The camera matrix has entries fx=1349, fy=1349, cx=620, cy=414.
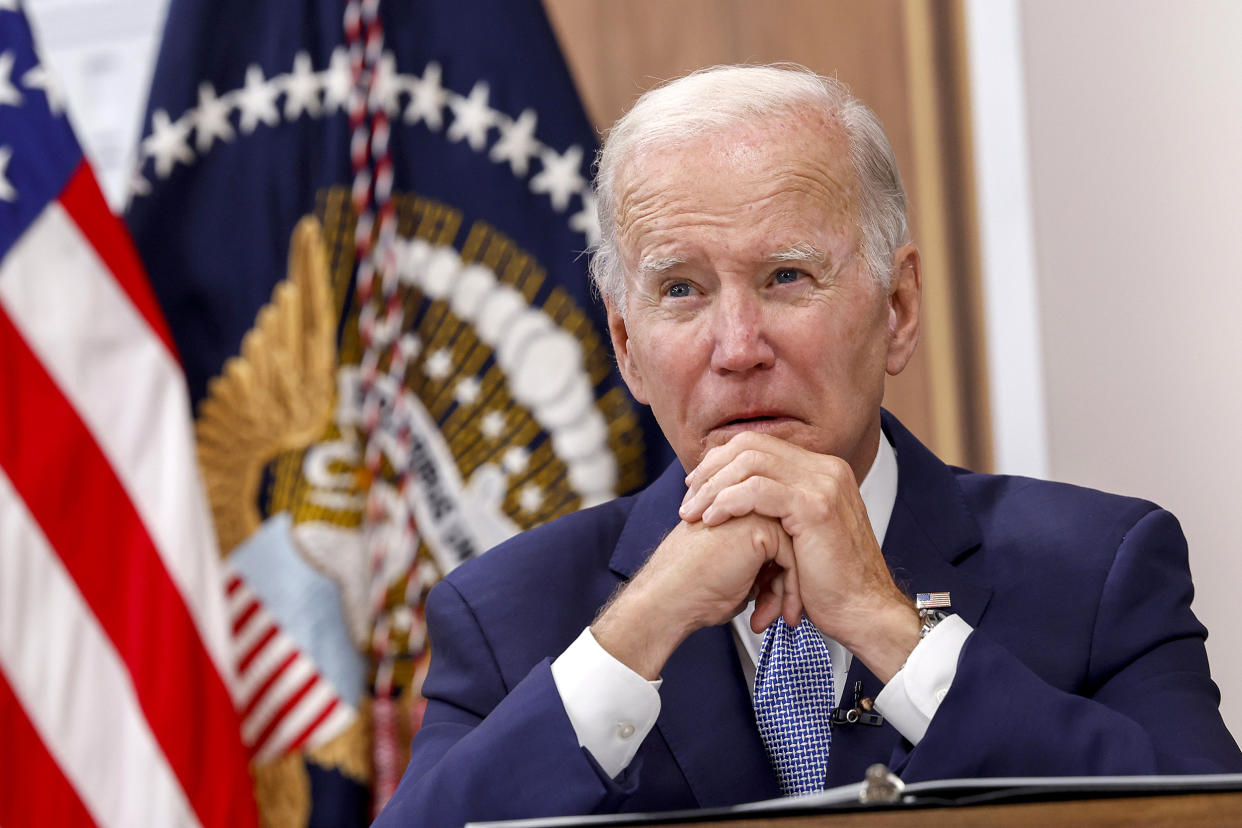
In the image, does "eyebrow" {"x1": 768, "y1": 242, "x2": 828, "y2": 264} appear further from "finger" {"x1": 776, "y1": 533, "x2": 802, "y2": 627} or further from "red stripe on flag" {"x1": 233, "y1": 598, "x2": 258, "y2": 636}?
"red stripe on flag" {"x1": 233, "y1": 598, "x2": 258, "y2": 636}

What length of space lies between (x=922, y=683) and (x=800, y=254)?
52 cm

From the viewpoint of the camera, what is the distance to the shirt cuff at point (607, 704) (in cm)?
138

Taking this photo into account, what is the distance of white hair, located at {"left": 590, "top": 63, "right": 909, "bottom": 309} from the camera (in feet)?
5.39

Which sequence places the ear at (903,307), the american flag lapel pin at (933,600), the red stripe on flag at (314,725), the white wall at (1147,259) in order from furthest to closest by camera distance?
the red stripe on flag at (314,725), the white wall at (1147,259), the ear at (903,307), the american flag lapel pin at (933,600)

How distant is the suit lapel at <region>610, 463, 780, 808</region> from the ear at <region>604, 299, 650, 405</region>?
345 millimetres

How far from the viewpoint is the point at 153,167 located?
8.84 feet

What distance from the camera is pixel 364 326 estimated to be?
106 inches

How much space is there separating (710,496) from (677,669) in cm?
25

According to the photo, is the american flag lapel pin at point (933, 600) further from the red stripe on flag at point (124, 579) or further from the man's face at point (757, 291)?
the red stripe on flag at point (124, 579)

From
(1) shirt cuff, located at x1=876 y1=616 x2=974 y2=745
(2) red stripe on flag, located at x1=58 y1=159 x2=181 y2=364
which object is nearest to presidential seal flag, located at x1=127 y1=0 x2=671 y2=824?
(2) red stripe on flag, located at x1=58 y1=159 x2=181 y2=364

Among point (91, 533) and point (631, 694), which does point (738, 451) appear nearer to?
point (631, 694)

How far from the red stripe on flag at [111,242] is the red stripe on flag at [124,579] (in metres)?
0.21

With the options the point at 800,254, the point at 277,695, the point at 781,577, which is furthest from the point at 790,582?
the point at 277,695

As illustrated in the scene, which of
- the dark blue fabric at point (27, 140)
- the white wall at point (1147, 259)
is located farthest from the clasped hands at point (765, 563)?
the dark blue fabric at point (27, 140)
